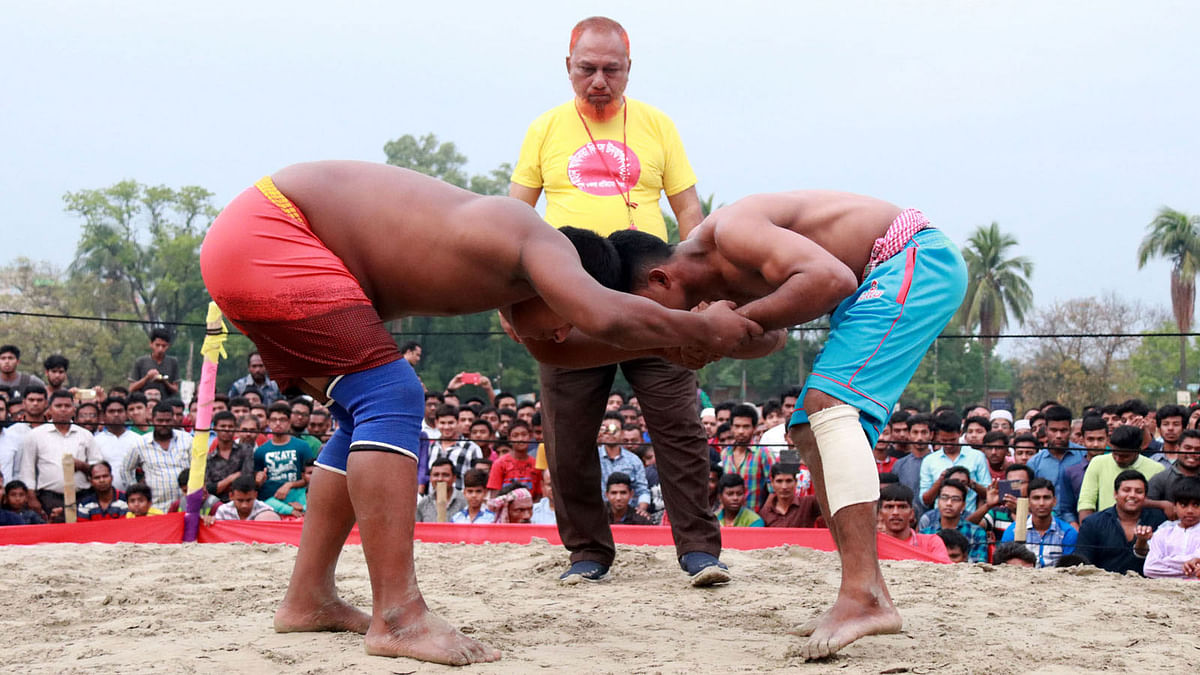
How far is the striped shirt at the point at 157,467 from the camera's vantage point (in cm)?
736

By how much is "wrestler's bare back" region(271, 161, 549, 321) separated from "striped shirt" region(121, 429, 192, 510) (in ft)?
16.5

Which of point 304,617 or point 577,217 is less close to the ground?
point 577,217

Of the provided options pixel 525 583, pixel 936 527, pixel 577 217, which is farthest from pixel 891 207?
pixel 936 527

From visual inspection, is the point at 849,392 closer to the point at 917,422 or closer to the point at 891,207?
the point at 891,207

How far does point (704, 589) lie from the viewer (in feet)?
12.9

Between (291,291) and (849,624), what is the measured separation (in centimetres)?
169

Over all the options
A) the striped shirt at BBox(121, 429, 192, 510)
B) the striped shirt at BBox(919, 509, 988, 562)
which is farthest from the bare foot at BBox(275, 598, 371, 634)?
the striped shirt at BBox(121, 429, 192, 510)

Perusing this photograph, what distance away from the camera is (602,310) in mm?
2605

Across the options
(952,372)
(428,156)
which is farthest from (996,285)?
(428,156)

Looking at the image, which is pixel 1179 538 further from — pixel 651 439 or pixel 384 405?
pixel 384 405

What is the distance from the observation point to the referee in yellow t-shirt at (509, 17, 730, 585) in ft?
13.4

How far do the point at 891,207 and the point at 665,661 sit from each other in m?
1.57

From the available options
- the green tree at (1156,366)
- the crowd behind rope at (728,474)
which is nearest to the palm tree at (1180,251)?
the green tree at (1156,366)

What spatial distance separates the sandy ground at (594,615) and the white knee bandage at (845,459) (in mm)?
409
